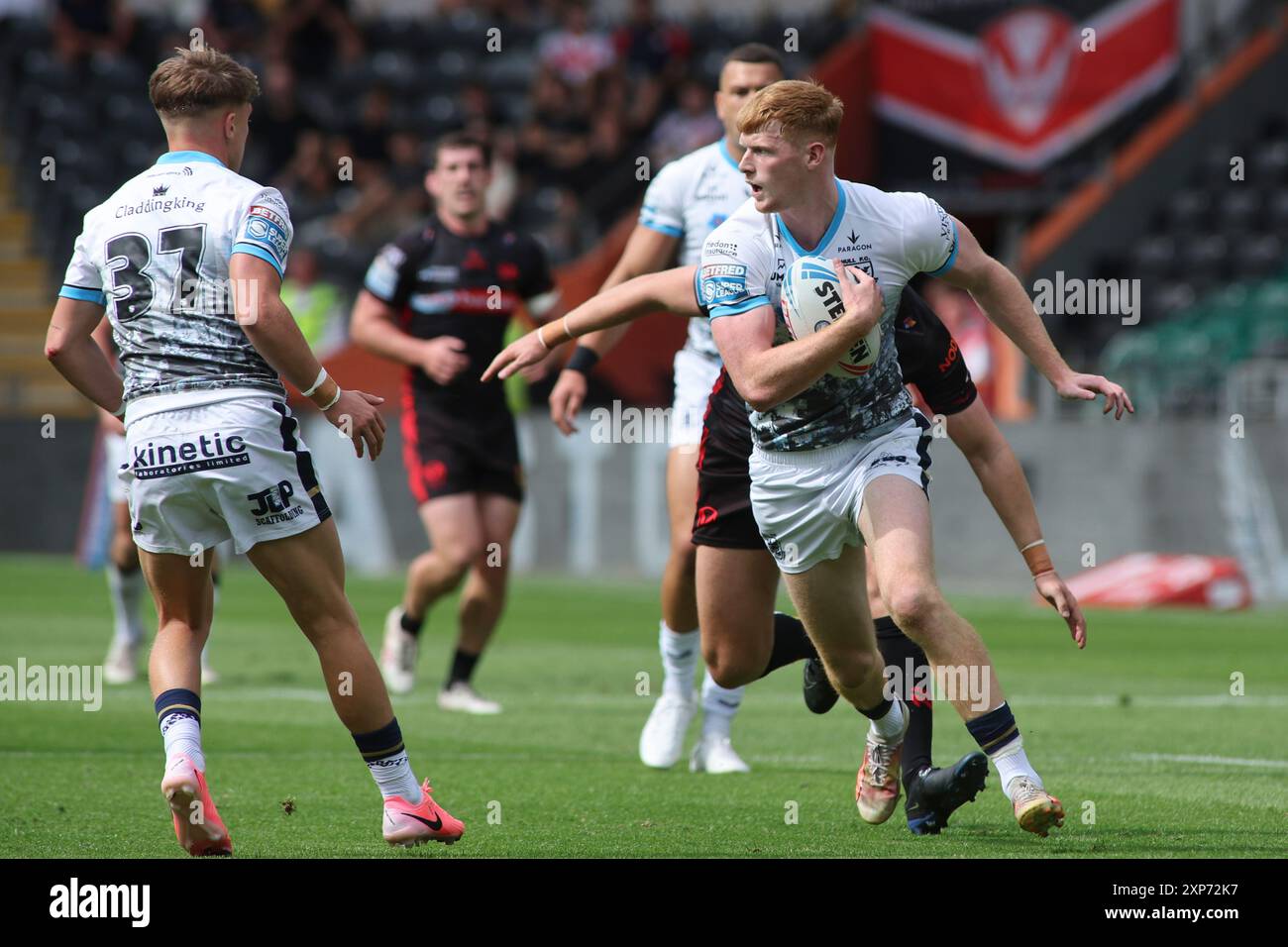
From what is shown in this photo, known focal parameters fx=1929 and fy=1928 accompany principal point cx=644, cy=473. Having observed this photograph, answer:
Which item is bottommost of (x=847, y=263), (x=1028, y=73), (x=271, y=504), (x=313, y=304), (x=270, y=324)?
(x=271, y=504)

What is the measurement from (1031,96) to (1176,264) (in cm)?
355

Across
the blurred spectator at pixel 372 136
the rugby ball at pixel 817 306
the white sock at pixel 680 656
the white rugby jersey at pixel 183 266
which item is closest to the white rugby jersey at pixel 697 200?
the white sock at pixel 680 656

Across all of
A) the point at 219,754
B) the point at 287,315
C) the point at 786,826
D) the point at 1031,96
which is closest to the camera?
the point at 287,315

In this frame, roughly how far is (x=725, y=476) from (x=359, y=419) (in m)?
1.61

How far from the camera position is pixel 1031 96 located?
77.3 ft

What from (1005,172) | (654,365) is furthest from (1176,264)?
(654,365)

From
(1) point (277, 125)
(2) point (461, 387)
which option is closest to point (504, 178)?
(1) point (277, 125)

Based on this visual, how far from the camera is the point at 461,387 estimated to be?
31.9 feet

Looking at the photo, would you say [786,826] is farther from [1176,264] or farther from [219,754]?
[1176,264]

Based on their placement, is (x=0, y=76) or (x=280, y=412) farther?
(x=0, y=76)

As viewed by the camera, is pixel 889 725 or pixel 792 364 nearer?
pixel 792 364

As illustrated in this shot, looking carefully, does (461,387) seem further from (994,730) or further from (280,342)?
(994,730)

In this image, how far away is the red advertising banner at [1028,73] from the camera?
23188mm

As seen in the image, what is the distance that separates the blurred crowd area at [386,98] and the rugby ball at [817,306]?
16121mm
